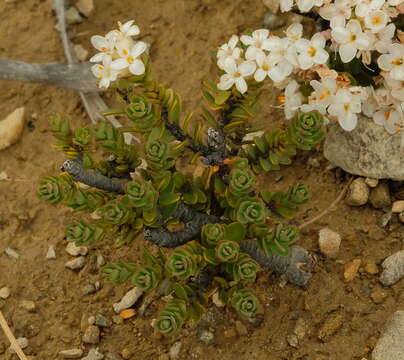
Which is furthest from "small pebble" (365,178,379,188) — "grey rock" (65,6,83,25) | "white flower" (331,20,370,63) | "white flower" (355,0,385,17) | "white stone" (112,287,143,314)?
"grey rock" (65,6,83,25)

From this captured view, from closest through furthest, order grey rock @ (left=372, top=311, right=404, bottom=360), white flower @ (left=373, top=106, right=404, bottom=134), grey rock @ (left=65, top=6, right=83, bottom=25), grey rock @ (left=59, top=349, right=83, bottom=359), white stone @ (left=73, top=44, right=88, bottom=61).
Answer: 1. grey rock @ (left=372, top=311, right=404, bottom=360)
2. white flower @ (left=373, top=106, right=404, bottom=134)
3. grey rock @ (left=59, top=349, right=83, bottom=359)
4. white stone @ (left=73, top=44, right=88, bottom=61)
5. grey rock @ (left=65, top=6, right=83, bottom=25)

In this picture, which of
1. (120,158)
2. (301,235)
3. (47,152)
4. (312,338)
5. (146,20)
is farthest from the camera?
(146,20)

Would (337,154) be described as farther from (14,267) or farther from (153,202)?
(14,267)

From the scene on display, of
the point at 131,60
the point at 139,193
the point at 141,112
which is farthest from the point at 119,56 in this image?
the point at 139,193

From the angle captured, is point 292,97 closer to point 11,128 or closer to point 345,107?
point 345,107

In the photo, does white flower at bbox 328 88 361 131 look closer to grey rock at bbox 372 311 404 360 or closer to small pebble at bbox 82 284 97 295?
grey rock at bbox 372 311 404 360

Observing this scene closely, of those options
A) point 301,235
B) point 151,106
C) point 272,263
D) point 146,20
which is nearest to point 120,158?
point 151,106

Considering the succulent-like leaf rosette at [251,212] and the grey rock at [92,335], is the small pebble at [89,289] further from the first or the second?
the succulent-like leaf rosette at [251,212]
